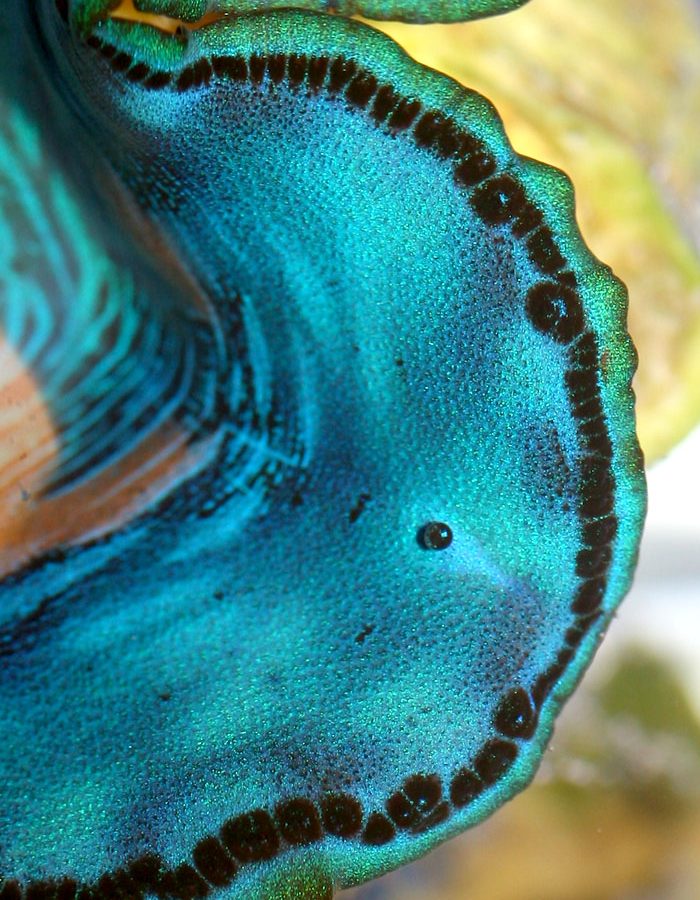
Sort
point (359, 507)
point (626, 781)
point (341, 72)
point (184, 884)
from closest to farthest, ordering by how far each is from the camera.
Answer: point (341, 72) → point (184, 884) → point (359, 507) → point (626, 781)

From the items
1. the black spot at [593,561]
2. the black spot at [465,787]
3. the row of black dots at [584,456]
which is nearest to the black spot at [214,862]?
the black spot at [465,787]

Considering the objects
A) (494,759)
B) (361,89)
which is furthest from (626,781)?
(361,89)

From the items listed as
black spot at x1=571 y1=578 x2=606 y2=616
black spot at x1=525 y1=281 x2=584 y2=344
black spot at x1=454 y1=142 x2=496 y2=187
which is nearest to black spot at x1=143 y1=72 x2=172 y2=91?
black spot at x1=454 y1=142 x2=496 y2=187

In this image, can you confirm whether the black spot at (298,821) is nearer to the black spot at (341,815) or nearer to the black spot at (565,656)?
the black spot at (341,815)

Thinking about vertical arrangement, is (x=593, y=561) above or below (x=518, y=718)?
above

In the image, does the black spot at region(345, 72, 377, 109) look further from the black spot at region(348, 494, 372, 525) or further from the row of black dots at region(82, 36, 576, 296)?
the black spot at region(348, 494, 372, 525)

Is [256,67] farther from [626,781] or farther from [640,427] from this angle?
[626,781]
